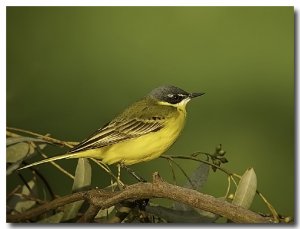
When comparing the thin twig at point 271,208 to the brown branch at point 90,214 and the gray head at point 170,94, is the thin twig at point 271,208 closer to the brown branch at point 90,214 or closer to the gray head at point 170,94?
the gray head at point 170,94

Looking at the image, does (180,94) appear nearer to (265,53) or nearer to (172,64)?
(172,64)

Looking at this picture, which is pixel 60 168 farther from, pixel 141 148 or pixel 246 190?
pixel 246 190

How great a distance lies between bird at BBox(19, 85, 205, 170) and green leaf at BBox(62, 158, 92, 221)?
67mm

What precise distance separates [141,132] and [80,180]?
276 mm

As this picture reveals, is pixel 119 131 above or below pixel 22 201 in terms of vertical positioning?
above

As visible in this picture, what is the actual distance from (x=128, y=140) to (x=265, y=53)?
0.62m

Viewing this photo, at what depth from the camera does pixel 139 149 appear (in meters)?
2.03

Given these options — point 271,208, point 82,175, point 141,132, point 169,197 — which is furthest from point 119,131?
point 271,208

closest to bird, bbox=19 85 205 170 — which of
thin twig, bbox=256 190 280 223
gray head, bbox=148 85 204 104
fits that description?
gray head, bbox=148 85 204 104

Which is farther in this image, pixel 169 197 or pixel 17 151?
pixel 17 151

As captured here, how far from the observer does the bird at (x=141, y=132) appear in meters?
2.03

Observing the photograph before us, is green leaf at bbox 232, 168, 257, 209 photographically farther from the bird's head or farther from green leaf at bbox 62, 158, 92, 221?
green leaf at bbox 62, 158, 92, 221

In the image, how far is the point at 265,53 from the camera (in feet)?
7.21

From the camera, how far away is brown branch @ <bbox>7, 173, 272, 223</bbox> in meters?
1.66
